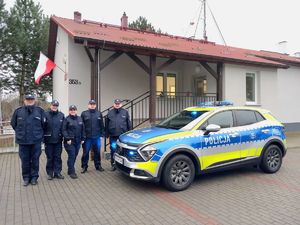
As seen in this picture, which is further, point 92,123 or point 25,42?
point 25,42

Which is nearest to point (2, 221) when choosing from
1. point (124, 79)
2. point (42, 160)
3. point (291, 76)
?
point (42, 160)

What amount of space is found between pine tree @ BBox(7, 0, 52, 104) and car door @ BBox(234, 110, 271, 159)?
20.3 metres

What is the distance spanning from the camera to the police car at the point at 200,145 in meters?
5.31

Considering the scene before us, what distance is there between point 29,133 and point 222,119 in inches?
164

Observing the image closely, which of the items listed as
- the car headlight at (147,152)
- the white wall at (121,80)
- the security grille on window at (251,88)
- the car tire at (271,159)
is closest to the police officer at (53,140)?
the car headlight at (147,152)

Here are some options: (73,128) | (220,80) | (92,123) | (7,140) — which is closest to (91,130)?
(92,123)

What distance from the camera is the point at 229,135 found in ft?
20.0

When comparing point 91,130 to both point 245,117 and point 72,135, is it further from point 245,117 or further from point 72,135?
point 245,117

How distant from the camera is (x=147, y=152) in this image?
5.26m

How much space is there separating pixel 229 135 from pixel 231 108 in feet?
2.53

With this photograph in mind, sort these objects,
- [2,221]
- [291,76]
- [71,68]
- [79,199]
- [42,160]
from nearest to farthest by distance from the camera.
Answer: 1. [2,221]
2. [79,199]
3. [42,160]
4. [71,68]
5. [291,76]

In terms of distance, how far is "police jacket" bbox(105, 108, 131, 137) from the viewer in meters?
6.97

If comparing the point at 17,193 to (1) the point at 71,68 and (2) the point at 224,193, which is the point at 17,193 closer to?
(2) the point at 224,193

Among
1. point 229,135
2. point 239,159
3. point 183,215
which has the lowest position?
point 183,215
